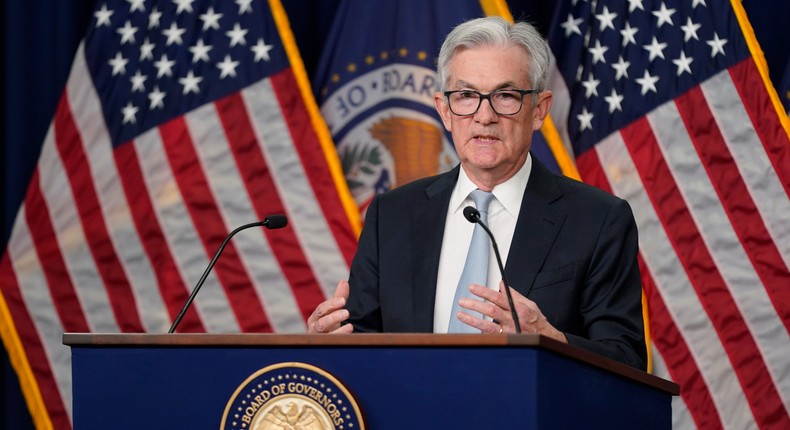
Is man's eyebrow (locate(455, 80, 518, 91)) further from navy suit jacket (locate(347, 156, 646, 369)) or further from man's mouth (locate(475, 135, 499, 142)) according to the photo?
navy suit jacket (locate(347, 156, 646, 369))

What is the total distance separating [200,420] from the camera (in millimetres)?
1848

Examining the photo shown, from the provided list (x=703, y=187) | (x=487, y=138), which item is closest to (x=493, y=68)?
(x=487, y=138)

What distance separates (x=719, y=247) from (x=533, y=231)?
1761 millimetres

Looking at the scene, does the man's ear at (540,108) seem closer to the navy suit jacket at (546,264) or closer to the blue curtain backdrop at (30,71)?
the navy suit jacket at (546,264)

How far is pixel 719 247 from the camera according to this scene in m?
3.95

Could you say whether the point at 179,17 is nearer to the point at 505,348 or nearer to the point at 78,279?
the point at 78,279

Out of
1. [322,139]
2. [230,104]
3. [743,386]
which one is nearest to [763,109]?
[743,386]

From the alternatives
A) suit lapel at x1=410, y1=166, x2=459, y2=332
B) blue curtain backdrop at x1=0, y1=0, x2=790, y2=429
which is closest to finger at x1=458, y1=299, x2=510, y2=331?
suit lapel at x1=410, y1=166, x2=459, y2=332

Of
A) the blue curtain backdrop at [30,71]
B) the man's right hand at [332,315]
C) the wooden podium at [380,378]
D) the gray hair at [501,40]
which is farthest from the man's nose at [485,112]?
the blue curtain backdrop at [30,71]

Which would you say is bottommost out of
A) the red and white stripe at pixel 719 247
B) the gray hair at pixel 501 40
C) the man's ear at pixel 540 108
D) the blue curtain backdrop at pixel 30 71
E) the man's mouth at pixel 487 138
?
the red and white stripe at pixel 719 247

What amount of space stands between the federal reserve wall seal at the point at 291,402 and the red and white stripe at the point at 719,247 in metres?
2.41

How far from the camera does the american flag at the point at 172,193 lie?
167 inches

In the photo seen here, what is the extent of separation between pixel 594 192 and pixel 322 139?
6.24ft

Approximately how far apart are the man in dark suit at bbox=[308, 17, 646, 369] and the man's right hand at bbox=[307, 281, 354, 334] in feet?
0.56
